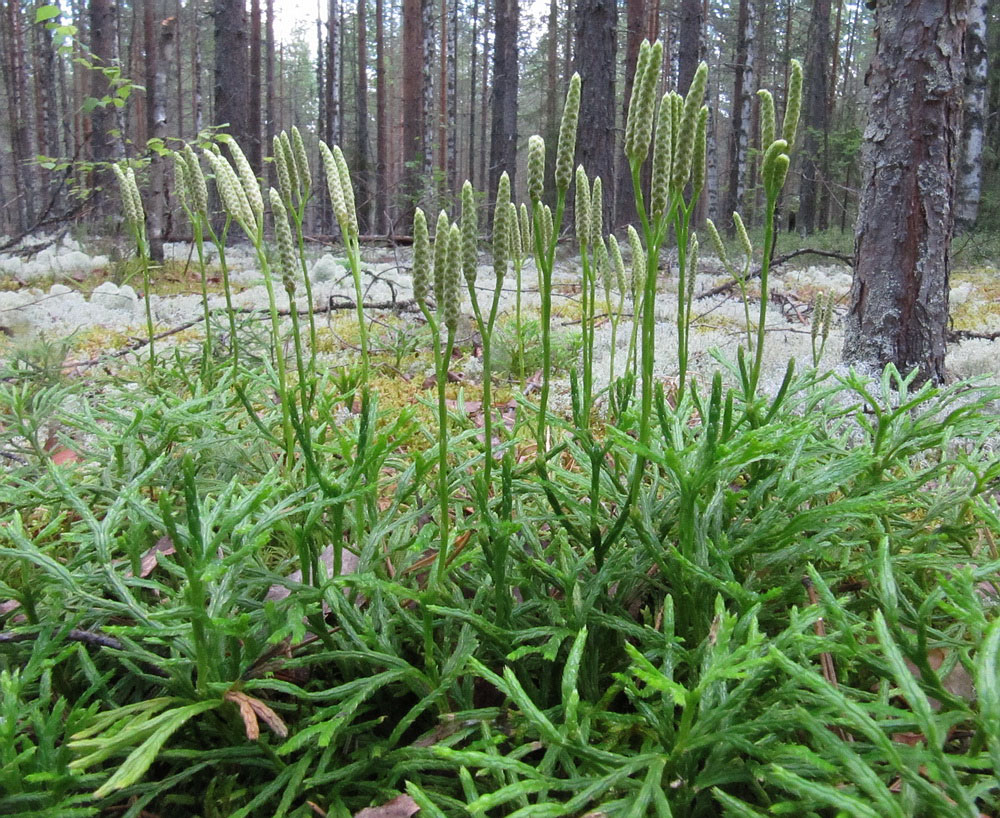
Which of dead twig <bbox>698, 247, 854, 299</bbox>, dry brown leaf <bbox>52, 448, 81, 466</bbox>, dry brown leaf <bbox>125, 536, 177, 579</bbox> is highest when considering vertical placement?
dead twig <bbox>698, 247, 854, 299</bbox>

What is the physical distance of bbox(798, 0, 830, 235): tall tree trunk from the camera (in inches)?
695

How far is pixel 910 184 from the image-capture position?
282cm

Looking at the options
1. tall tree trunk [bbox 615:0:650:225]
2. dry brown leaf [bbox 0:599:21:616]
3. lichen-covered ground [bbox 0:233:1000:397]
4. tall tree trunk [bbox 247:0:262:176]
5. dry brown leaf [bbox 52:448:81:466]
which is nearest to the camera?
dry brown leaf [bbox 0:599:21:616]

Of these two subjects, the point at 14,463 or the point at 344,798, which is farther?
the point at 14,463

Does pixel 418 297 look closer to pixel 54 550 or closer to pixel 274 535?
pixel 274 535

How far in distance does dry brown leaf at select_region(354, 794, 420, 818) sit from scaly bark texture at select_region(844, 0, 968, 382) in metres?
2.80

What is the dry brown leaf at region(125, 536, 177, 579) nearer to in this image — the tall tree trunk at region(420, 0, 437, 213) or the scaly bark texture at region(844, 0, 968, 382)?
the scaly bark texture at region(844, 0, 968, 382)

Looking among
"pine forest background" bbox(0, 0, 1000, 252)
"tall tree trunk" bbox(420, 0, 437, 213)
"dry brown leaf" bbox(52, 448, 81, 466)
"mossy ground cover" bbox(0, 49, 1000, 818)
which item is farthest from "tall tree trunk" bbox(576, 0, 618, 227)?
"mossy ground cover" bbox(0, 49, 1000, 818)

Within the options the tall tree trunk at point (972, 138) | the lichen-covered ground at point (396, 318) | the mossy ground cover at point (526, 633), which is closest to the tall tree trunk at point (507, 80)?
the lichen-covered ground at point (396, 318)

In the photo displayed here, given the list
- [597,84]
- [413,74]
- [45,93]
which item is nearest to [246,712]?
[597,84]

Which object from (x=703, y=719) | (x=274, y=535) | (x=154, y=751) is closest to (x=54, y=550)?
(x=274, y=535)

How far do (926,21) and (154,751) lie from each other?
11.1 feet

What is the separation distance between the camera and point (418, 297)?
1032 mm

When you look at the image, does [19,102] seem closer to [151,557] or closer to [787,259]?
[787,259]
